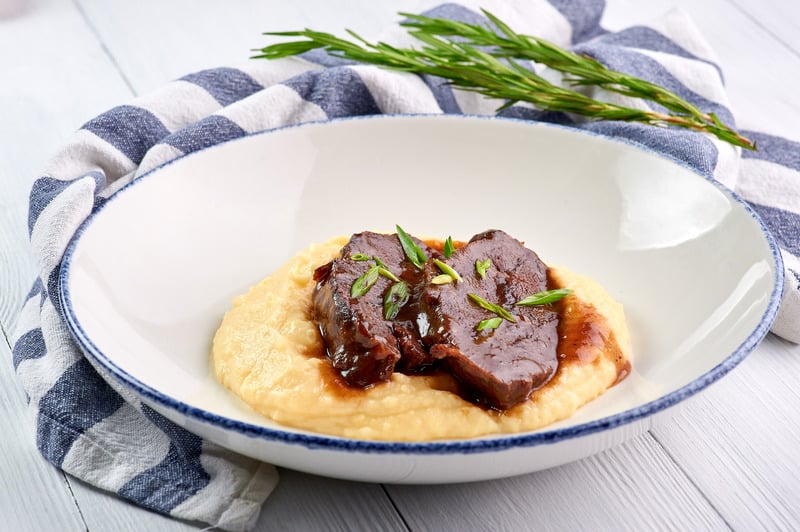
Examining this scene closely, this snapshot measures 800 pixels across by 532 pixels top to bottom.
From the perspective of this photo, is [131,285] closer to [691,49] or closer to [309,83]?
[309,83]

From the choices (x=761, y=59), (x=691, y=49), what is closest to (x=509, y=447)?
(x=691, y=49)

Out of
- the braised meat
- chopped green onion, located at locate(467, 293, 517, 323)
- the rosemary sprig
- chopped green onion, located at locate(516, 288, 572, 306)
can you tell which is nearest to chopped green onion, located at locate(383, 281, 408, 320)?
the braised meat

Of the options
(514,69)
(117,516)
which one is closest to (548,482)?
(117,516)

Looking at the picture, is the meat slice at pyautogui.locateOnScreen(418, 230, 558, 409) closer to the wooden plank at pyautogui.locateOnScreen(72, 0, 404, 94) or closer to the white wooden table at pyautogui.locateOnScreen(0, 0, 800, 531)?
the white wooden table at pyautogui.locateOnScreen(0, 0, 800, 531)

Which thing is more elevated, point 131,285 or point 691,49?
point 131,285

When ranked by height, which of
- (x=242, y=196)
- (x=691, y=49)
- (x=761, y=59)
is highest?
(x=242, y=196)

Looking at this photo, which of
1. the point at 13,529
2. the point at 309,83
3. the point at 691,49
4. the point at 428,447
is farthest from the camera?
the point at 691,49
